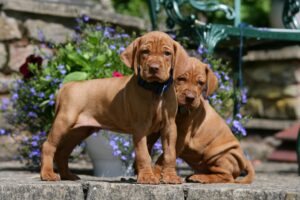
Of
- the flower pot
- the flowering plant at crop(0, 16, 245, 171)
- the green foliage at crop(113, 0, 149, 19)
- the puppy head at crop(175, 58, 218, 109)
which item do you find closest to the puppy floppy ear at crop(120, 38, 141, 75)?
the puppy head at crop(175, 58, 218, 109)

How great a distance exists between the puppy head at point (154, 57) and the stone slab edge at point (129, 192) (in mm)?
545

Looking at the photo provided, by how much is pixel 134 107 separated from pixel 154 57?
31 cm

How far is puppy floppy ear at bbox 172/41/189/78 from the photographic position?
3.82 metres

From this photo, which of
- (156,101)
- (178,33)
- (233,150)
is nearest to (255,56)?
(178,33)

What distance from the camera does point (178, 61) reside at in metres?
3.83

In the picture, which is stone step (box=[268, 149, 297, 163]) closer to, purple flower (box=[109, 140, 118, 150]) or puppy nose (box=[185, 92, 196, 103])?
purple flower (box=[109, 140, 118, 150])

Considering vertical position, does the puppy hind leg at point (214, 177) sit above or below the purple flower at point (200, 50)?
below

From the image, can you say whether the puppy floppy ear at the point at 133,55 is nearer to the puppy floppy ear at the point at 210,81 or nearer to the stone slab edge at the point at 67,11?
the puppy floppy ear at the point at 210,81

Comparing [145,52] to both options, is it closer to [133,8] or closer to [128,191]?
[128,191]

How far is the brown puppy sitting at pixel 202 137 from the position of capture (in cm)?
411

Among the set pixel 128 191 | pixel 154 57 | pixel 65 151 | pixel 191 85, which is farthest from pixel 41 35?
pixel 128 191

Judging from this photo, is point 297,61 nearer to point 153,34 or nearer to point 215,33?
point 215,33

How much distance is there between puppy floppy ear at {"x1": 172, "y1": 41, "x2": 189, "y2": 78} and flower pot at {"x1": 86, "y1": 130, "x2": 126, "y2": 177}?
4.41 feet

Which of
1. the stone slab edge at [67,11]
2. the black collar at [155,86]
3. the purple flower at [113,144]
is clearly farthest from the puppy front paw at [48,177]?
the stone slab edge at [67,11]
